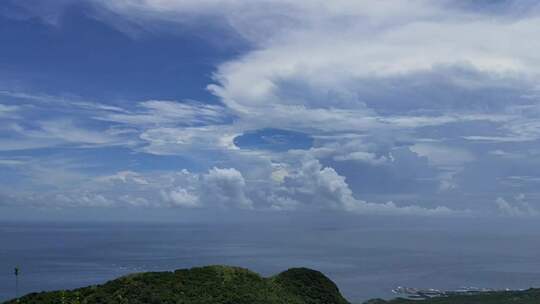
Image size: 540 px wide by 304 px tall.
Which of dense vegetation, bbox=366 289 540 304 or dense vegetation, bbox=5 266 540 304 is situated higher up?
dense vegetation, bbox=5 266 540 304

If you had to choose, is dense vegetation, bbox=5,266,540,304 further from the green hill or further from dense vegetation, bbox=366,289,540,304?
dense vegetation, bbox=366,289,540,304

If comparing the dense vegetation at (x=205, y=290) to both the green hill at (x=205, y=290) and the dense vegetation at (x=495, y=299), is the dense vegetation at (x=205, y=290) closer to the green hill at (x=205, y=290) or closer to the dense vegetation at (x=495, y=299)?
the green hill at (x=205, y=290)

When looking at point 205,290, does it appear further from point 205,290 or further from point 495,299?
point 495,299

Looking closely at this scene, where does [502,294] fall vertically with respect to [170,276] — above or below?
below

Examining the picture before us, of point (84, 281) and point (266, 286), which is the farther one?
point (84, 281)

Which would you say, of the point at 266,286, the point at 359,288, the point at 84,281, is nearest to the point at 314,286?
the point at 266,286

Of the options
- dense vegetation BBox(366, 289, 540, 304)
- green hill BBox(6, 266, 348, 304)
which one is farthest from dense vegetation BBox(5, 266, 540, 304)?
dense vegetation BBox(366, 289, 540, 304)

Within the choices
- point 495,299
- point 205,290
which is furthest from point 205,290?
point 495,299

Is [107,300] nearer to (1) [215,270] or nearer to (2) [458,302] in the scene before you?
(1) [215,270]

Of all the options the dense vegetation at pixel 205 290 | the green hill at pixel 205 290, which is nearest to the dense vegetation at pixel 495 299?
the dense vegetation at pixel 205 290
